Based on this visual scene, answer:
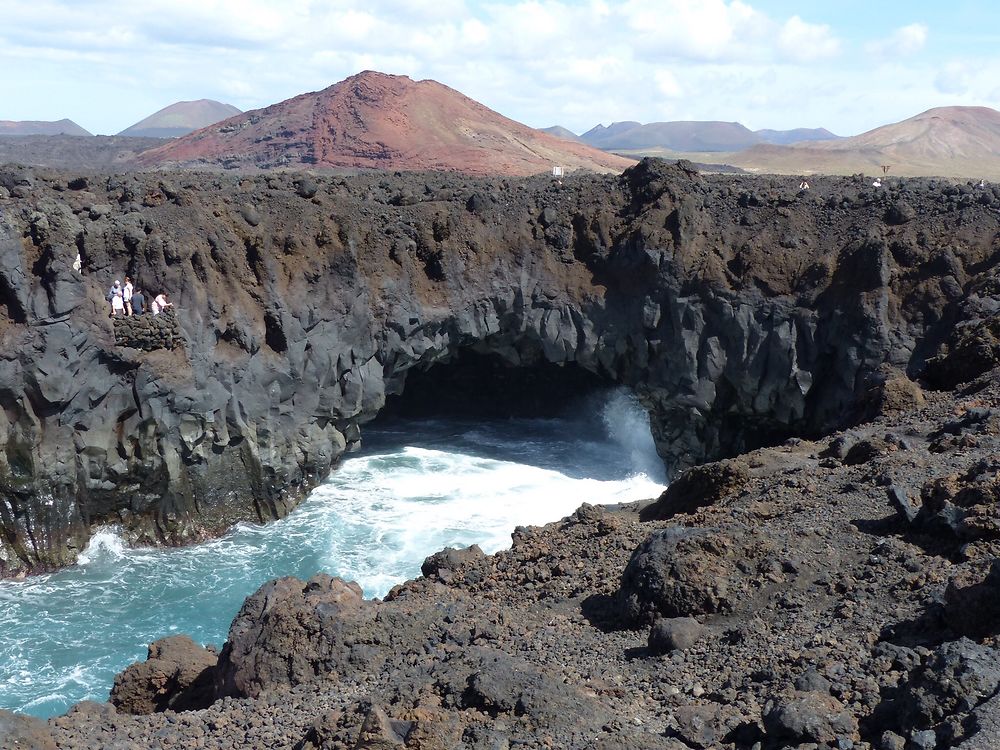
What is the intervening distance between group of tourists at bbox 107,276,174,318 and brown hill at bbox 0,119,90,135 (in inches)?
4601

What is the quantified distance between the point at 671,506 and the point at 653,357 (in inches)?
677

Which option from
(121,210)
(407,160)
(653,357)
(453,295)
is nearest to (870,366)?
(653,357)

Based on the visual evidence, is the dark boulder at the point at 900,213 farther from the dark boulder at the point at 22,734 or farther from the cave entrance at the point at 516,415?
the dark boulder at the point at 22,734

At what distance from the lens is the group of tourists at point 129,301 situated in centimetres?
2708

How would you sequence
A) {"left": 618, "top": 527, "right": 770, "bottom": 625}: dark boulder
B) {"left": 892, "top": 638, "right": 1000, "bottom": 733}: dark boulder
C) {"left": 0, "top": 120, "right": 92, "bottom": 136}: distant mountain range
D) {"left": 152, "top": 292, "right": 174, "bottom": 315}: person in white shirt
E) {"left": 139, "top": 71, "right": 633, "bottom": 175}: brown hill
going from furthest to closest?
{"left": 0, "top": 120, "right": 92, "bottom": 136}: distant mountain range → {"left": 139, "top": 71, "right": 633, "bottom": 175}: brown hill → {"left": 152, "top": 292, "right": 174, "bottom": 315}: person in white shirt → {"left": 618, "top": 527, "right": 770, "bottom": 625}: dark boulder → {"left": 892, "top": 638, "right": 1000, "bottom": 733}: dark boulder

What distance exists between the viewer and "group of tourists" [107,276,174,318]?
88.8 feet

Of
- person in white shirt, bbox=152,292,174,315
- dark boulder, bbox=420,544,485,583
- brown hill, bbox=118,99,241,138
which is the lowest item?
dark boulder, bbox=420,544,485,583

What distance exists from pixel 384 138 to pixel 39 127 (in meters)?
91.3

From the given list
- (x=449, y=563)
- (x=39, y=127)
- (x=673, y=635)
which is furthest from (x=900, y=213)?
(x=39, y=127)

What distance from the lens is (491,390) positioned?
4288 cm

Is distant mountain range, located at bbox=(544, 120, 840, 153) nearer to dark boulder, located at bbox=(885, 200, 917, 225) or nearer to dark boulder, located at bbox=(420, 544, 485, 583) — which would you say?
dark boulder, located at bbox=(885, 200, 917, 225)

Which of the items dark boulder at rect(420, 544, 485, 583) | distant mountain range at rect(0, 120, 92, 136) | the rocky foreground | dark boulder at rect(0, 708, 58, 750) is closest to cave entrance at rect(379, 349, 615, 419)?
the rocky foreground

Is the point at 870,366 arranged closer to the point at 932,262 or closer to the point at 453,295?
the point at 932,262

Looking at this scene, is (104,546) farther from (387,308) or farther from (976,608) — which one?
(976,608)
